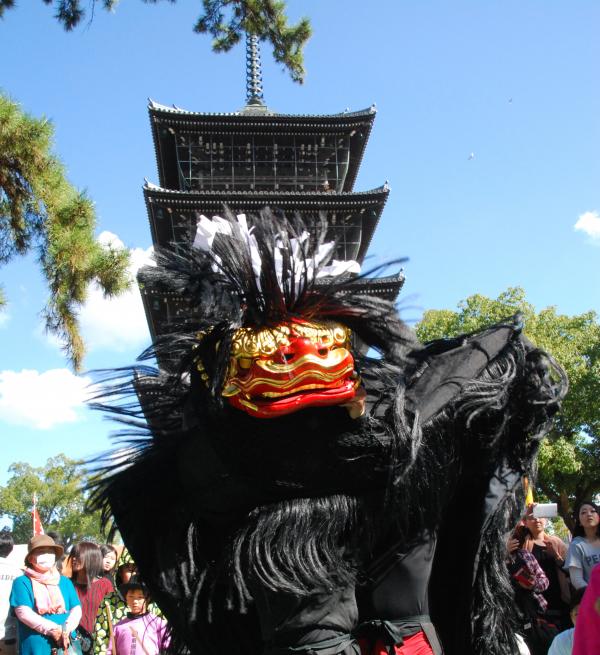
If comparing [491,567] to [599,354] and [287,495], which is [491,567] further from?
[599,354]

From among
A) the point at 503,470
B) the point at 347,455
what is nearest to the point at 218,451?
the point at 347,455

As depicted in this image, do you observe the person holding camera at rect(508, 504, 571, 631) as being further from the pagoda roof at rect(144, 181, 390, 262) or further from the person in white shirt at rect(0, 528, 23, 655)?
the pagoda roof at rect(144, 181, 390, 262)

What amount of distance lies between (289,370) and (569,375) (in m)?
23.1

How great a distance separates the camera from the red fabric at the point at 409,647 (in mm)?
1688

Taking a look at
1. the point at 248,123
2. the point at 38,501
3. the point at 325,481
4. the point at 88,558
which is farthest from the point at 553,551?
the point at 38,501

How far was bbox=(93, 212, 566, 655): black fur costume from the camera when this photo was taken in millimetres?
1662

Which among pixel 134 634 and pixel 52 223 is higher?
pixel 52 223

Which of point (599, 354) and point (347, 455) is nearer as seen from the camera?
point (347, 455)

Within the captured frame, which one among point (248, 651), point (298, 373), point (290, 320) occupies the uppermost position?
point (290, 320)

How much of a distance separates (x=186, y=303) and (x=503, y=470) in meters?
0.95

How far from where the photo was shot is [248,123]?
19922mm

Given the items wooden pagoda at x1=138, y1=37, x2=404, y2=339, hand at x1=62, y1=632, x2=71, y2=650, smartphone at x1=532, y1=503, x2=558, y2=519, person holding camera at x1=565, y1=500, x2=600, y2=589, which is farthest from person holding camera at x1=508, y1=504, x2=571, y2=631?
wooden pagoda at x1=138, y1=37, x2=404, y2=339

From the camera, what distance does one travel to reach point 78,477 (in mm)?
1986

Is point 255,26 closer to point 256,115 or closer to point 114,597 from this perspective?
point 114,597
